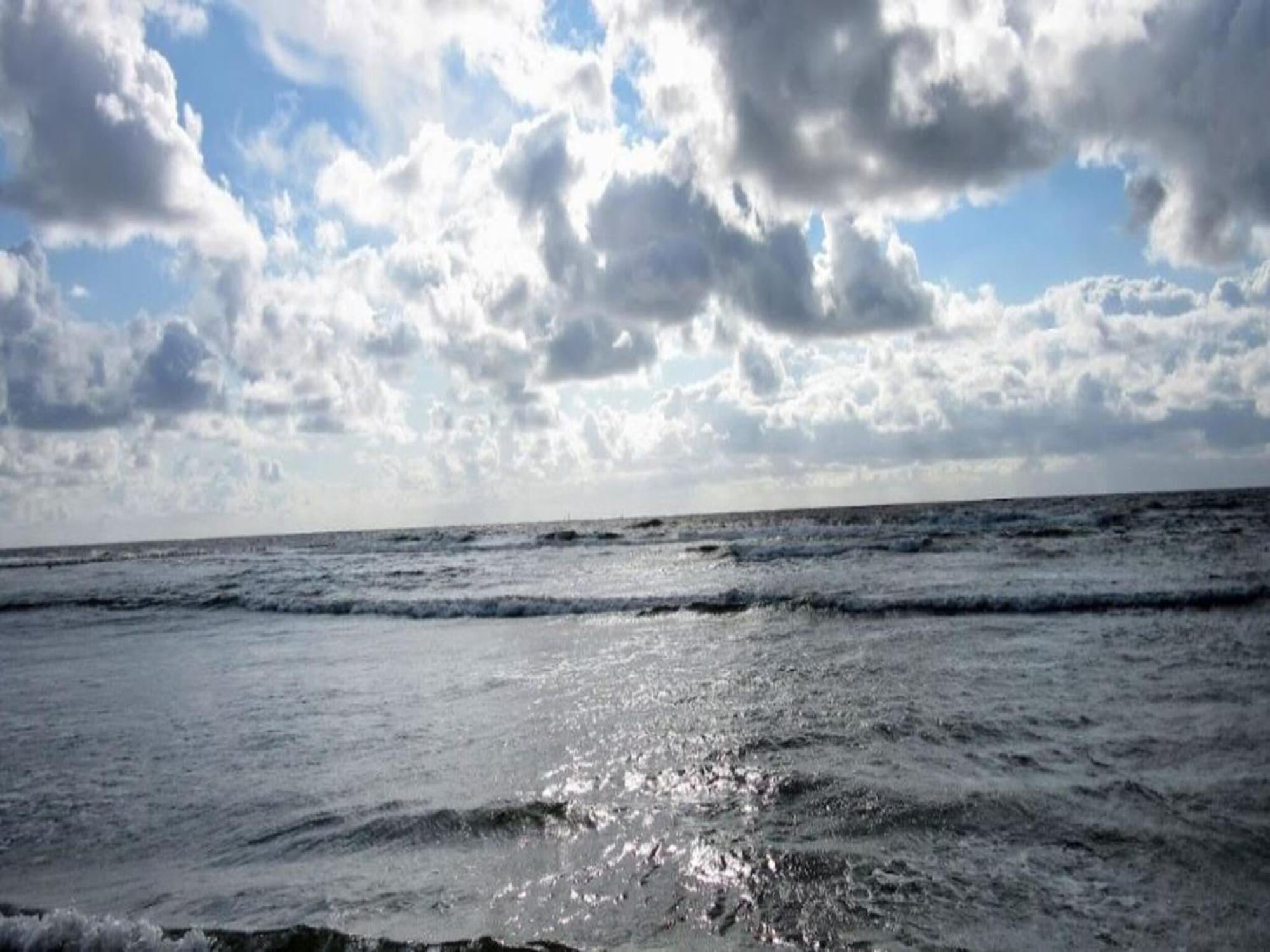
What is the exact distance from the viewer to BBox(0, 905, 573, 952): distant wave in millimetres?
4496

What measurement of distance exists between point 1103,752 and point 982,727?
1244 millimetres

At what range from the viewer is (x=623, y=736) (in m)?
8.90

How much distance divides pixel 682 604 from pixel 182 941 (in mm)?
17285

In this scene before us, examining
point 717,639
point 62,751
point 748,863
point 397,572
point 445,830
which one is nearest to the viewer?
point 748,863

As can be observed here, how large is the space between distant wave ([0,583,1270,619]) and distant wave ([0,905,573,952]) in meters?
14.8

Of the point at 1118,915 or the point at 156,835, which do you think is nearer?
the point at 1118,915

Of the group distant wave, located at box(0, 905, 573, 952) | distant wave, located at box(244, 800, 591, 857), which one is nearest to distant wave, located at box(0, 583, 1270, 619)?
distant wave, located at box(244, 800, 591, 857)

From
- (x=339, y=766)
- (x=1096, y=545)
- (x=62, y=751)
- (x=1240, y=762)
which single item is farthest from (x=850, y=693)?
(x=1096, y=545)

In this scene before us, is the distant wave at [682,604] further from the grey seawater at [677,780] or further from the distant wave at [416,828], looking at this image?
the distant wave at [416,828]

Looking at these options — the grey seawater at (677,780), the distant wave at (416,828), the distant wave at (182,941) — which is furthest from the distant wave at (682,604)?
the distant wave at (182,941)

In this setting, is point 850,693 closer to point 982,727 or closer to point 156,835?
point 982,727

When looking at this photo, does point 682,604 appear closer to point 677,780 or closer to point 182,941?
point 677,780

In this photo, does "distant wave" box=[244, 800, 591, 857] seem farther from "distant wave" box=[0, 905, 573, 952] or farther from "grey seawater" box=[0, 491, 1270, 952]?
"distant wave" box=[0, 905, 573, 952]

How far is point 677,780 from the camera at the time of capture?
7.35 m
